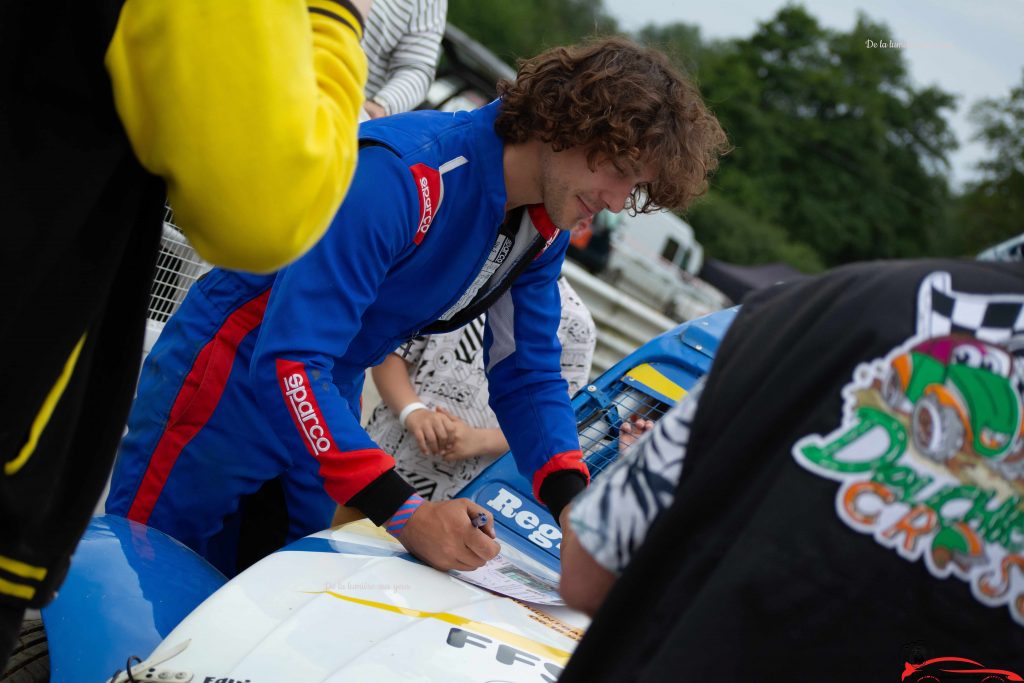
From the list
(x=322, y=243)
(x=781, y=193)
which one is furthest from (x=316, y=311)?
(x=781, y=193)

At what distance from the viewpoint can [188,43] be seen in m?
0.93

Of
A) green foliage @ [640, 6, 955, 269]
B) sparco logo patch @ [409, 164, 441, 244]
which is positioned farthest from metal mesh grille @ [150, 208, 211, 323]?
green foliage @ [640, 6, 955, 269]

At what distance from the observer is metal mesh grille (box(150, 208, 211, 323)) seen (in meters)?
2.99

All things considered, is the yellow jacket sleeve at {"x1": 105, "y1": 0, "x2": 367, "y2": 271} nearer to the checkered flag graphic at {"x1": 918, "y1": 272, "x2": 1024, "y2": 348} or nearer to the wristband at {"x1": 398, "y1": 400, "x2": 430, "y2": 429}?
the checkered flag graphic at {"x1": 918, "y1": 272, "x2": 1024, "y2": 348}

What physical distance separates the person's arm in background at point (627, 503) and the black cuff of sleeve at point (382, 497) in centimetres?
88

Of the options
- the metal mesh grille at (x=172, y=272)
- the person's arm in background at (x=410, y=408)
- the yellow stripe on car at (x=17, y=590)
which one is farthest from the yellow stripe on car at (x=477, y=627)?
the metal mesh grille at (x=172, y=272)

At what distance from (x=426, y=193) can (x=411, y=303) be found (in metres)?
0.29

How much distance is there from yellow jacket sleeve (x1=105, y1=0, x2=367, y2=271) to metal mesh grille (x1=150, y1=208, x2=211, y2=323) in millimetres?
2034

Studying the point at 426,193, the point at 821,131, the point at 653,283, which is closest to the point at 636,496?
the point at 426,193

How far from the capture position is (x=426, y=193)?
2.01 meters

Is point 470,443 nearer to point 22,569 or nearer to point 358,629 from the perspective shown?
point 358,629

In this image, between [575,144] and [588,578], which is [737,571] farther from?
[575,144]

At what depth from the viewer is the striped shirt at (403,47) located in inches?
142

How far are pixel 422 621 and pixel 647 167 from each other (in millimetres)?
1002
